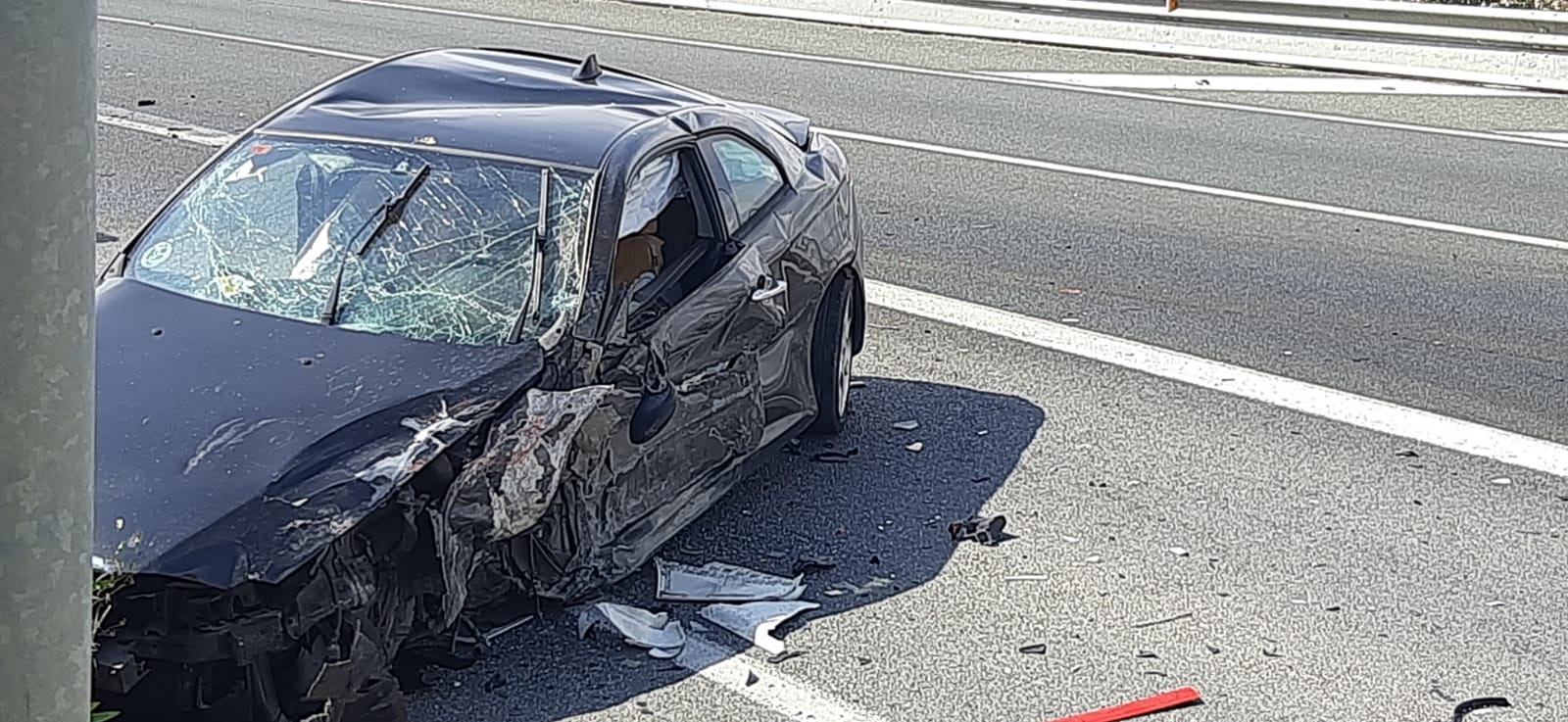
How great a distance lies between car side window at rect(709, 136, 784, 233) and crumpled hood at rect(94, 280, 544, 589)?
1.34 metres

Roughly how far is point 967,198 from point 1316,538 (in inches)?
212

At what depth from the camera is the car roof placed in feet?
19.7

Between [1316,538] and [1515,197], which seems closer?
[1316,538]

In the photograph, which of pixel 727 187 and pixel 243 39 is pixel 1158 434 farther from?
pixel 243 39

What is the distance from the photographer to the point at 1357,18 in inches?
684

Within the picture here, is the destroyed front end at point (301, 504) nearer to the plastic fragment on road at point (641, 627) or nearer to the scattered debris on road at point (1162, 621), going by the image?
the plastic fragment on road at point (641, 627)

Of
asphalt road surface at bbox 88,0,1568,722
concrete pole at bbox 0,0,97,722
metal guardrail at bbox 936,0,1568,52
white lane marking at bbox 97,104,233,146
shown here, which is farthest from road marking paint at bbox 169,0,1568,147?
concrete pole at bbox 0,0,97,722

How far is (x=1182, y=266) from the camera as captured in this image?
32.6 feet

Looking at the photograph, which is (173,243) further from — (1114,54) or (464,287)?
(1114,54)

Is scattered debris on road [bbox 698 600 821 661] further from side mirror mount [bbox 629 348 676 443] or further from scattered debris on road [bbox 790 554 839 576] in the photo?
side mirror mount [bbox 629 348 676 443]

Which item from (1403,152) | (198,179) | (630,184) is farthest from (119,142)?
(1403,152)

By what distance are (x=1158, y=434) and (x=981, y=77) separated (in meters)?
9.58

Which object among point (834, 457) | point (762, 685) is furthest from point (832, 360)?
point (762, 685)

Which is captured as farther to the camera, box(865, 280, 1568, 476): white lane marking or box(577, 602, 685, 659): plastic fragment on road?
box(865, 280, 1568, 476): white lane marking
